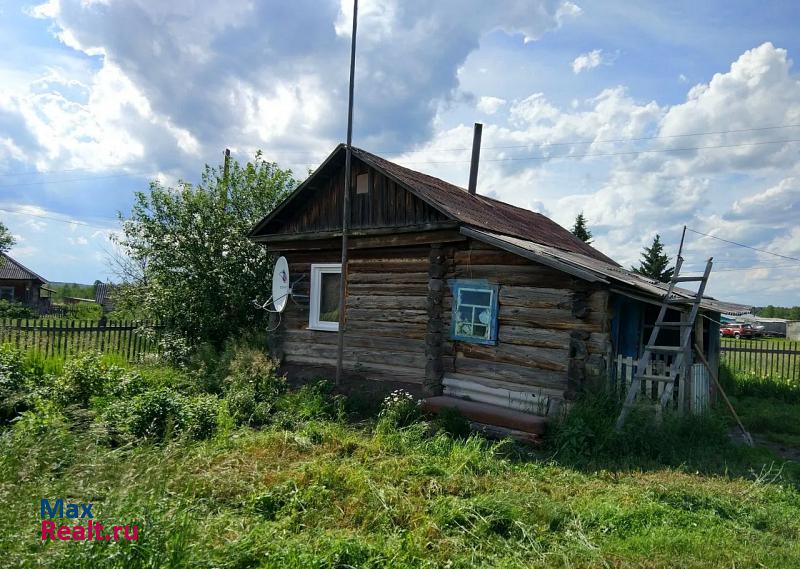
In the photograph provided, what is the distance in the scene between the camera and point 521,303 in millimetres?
8742

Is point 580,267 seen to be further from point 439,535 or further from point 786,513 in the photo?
point 439,535

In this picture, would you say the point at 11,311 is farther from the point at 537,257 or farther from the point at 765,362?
the point at 765,362

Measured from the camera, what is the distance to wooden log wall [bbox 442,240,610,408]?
8078 millimetres

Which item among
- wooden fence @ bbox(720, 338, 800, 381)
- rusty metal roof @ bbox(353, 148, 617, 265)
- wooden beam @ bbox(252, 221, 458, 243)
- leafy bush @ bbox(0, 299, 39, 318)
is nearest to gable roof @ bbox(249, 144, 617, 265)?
rusty metal roof @ bbox(353, 148, 617, 265)

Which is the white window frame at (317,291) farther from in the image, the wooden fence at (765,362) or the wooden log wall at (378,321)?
the wooden fence at (765,362)

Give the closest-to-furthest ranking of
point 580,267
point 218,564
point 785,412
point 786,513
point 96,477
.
→ point 218,564
point 96,477
point 786,513
point 580,267
point 785,412

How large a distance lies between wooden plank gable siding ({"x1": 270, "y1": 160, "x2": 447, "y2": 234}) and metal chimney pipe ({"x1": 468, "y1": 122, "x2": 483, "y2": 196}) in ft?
13.4

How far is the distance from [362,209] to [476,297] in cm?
290

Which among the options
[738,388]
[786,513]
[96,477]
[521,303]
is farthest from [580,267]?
[738,388]

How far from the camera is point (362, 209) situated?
35.3 ft

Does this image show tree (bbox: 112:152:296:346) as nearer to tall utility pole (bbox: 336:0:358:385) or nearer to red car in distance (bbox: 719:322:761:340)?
tall utility pole (bbox: 336:0:358:385)

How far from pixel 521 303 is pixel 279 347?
5.57m

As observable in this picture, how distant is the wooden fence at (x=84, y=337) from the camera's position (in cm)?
1262

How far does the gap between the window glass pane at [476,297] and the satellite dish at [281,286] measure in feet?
13.1
